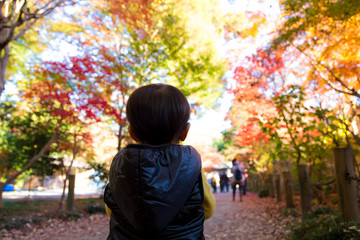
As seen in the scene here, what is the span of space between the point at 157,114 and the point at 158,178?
29 cm

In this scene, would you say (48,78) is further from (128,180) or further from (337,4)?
(128,180)

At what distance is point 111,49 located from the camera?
9.45 meters

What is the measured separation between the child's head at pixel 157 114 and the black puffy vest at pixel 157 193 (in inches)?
3.8

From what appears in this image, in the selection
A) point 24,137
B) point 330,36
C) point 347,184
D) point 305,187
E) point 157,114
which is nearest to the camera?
point 157,114

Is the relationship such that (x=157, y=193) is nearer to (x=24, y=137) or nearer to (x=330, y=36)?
(x=330, y=36)

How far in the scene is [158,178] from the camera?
0.98 m

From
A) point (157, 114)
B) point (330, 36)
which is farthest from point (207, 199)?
point (330, 36)

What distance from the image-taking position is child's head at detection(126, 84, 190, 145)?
113 cm

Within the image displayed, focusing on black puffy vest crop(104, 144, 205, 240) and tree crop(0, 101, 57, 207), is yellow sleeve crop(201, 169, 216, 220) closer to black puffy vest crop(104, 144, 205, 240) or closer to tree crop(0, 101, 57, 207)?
black puffy vest crop(104, 144, 205, 240)

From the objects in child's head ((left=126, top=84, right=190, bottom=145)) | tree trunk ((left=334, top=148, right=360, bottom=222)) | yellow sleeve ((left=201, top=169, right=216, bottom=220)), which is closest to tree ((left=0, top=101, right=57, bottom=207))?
tree trunk ((left=334, top=148, right=360, bottom=222))

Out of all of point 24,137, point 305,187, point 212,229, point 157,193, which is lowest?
point 212,229

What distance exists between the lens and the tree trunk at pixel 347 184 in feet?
10.4

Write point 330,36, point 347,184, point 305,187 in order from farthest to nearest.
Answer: point 330,36 < point 305,187 < point 347,184

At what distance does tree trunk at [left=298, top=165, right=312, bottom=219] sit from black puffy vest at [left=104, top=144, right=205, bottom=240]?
418 centimetres
